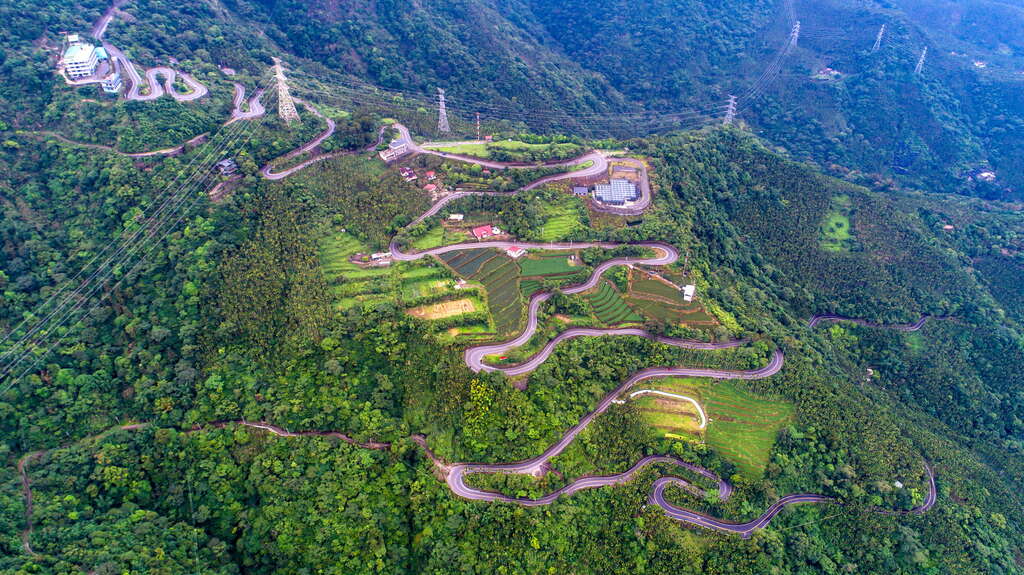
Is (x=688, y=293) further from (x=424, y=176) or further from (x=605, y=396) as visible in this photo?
(x=424, y=176)

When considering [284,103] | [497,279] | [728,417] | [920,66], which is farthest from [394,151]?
[920,66]

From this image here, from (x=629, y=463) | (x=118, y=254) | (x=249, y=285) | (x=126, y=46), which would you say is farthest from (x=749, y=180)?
(x=126, y=46)

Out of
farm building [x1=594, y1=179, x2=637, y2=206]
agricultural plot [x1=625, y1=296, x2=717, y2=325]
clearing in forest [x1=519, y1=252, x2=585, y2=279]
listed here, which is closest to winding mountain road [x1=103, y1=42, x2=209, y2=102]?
clearing in forest [x1=519, y1=252, x2=585, y2=279]

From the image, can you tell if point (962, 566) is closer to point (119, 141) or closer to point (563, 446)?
point (563, 446)

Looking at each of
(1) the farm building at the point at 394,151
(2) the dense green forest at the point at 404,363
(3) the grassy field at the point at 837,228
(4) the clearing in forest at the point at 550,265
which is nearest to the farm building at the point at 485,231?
(2) the dense green forest at the point at 404,363

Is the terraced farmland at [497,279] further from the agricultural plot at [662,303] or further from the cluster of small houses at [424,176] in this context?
the agricultural plot at [662,303]

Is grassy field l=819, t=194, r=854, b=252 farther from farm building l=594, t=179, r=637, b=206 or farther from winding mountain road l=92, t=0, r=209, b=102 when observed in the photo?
winding mountain road l=92, t=0, r=209, b=102
